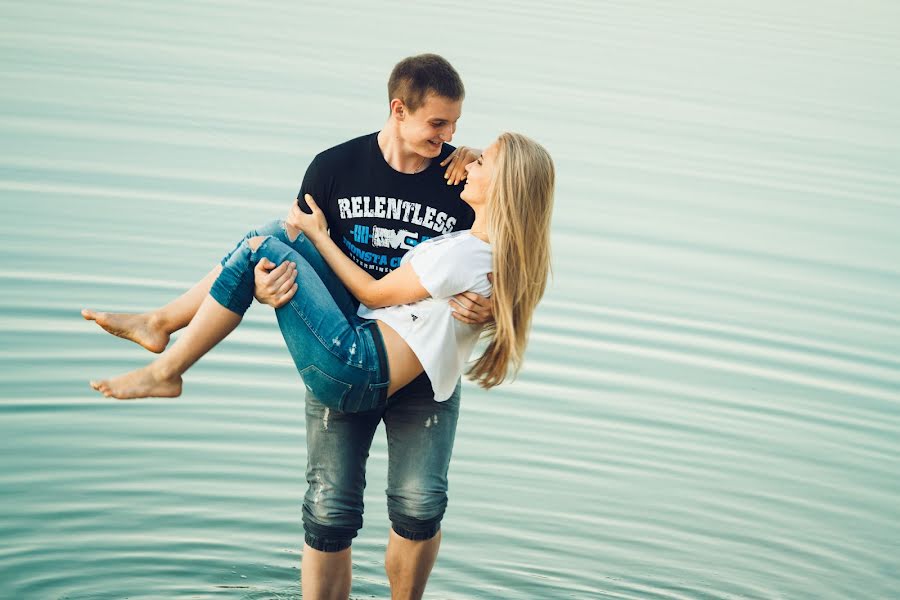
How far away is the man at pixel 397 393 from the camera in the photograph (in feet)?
15.3

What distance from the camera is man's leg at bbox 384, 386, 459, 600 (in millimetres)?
4688

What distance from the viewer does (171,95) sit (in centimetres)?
1366

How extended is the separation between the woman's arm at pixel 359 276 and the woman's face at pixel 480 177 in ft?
0.99

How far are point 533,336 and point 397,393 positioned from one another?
3936mm

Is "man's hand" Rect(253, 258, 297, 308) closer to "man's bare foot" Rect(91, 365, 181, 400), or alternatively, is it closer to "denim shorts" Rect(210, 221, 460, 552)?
"denim shorts" Rect(210, 221, 460, 552)

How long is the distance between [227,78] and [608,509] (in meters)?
9.50

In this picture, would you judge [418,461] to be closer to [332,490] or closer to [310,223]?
[332,490]

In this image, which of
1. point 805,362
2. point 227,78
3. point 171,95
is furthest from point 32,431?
point 227,78

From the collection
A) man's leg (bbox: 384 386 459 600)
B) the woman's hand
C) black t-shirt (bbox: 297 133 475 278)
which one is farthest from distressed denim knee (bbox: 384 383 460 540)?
the woman's hand

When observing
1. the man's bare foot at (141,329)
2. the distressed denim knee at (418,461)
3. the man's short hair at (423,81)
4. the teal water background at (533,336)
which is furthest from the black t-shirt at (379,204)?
the teal water background at (533,336)

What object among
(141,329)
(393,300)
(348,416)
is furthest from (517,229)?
(141,329)

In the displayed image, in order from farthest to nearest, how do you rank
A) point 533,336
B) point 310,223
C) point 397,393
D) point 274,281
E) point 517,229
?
point 533,336 → point 397,393 → point 310,223 → point 517,229 → point 274,281

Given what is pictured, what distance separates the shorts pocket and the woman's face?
72 cm

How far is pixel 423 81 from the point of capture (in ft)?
15.0
